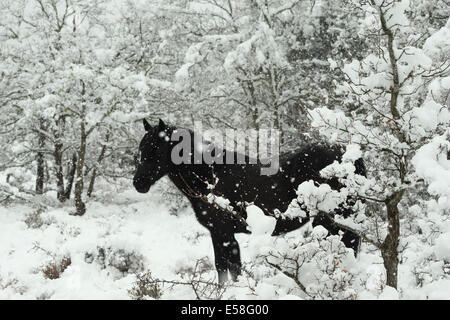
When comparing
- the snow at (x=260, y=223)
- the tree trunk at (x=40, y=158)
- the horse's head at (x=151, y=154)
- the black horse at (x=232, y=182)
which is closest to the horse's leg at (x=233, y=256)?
the black horse at (x=232, y=182)

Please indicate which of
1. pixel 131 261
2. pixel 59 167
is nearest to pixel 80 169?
pixel 59 167

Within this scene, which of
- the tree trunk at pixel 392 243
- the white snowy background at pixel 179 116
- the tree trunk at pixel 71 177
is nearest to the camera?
the white snowy background at pixel 179 116

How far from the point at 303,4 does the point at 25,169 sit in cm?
1050

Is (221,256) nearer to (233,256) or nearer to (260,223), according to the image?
(233,256)

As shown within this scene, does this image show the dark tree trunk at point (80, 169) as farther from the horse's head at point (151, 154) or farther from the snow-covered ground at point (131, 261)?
the horse's head at point (151, 154)

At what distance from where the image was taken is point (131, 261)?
546 cm

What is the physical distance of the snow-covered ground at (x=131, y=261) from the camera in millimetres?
2607

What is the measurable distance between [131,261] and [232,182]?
7.65 ft

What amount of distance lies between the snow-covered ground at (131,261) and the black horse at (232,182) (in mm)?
287

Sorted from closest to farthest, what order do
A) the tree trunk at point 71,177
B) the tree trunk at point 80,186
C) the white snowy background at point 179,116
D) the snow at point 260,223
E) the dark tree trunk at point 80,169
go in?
1. the snow at point 260,223
2. the white snowy background at point 179,116
3. the dark tree trunk at point 80,169
4. the tree trunk at point 80,186
5. the tree trunk at point 71,177

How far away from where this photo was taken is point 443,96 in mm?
2398

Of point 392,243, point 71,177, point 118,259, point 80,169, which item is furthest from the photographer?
point 71,177
